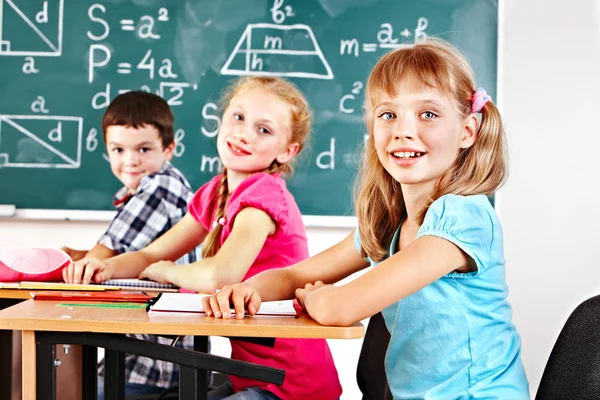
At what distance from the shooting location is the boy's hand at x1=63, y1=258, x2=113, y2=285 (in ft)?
6.05

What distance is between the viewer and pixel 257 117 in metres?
2.11

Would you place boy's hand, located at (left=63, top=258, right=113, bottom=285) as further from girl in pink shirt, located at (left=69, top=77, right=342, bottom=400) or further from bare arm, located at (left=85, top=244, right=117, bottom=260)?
bare arm, located at (left=85, top=244, right=117, bottom=260)

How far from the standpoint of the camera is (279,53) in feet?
12.3

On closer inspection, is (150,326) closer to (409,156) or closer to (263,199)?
(409,156)

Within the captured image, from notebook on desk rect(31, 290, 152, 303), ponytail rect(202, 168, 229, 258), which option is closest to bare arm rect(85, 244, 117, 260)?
ponytail rect(202, 168, 229, 258)

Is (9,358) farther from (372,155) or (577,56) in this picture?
(577,56)

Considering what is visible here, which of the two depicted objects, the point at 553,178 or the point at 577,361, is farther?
the point at 553,178

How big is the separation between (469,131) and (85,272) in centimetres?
100

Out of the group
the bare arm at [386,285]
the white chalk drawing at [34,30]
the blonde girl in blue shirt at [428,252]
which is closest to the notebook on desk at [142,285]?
the blonde girl in blue shirt at [428,252]

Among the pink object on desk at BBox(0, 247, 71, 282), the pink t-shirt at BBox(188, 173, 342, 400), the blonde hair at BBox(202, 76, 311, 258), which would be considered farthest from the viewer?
the blonde hair at BBox(202, 76, 311, 258)

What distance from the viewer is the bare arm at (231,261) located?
1.74m

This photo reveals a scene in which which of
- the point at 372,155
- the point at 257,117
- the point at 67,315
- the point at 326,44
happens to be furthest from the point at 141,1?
the point at 67,315

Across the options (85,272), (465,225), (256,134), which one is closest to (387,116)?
(465,225)

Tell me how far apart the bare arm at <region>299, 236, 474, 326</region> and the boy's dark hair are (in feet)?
5.33
